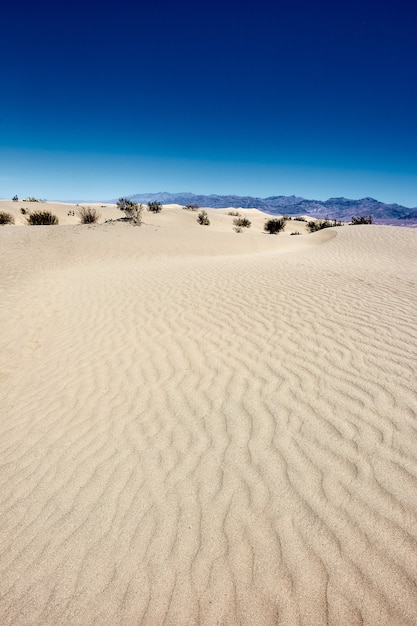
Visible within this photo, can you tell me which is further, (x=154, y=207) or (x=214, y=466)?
(x=154, y=207)

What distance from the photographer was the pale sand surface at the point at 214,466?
1.74 m

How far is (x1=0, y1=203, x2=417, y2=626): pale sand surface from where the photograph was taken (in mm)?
1743

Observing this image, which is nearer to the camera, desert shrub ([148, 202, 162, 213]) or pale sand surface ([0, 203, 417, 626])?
pale sand surface ([0, 203, 417, 626])

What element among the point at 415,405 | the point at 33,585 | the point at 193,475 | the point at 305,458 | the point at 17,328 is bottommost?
the point at 17,328

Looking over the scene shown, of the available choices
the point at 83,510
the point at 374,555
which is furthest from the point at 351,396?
the point at 83,510

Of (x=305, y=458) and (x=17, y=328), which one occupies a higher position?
(x=305, y=458)

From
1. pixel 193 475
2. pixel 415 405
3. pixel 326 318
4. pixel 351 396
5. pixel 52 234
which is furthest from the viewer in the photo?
pixel 52 234

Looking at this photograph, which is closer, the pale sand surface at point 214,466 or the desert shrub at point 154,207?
the pale sand surface at point 214,466

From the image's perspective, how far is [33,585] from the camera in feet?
6.15

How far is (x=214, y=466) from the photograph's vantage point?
250 cm

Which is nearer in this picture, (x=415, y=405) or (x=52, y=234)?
(x=415, y=405)

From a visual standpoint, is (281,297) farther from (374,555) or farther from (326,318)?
(374,555)

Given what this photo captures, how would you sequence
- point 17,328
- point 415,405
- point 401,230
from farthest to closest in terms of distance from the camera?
point 401,230 → point 17,328 → point 415,405

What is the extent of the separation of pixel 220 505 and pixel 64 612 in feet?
3.55
